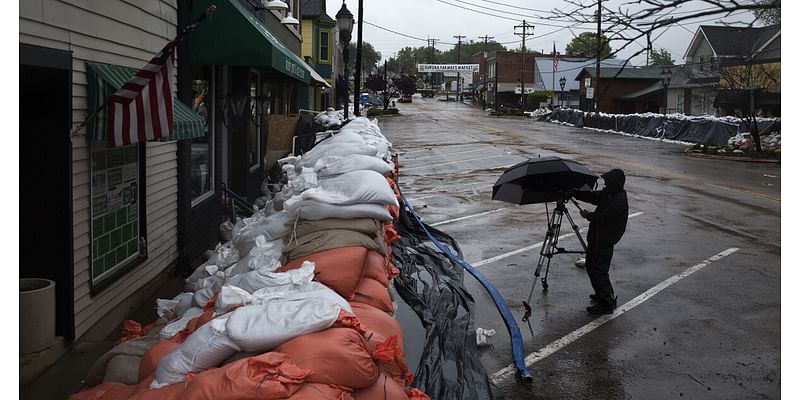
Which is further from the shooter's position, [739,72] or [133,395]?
[739,72]

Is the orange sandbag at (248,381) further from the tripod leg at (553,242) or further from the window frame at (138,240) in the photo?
the tripod leg at (553,242)

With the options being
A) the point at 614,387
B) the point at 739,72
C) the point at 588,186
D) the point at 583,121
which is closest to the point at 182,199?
the point at 588,186

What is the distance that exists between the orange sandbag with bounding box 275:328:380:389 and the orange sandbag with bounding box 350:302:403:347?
0.46 m

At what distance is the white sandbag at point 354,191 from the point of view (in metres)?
6.23

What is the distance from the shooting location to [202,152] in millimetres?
10727

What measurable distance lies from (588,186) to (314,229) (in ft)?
12.5

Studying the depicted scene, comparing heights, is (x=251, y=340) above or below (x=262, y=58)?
→ below

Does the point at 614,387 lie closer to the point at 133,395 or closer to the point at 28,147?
the point at 133,395

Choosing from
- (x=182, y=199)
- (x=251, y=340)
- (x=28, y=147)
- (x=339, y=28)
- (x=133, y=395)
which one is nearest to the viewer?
(x=251, y=340)

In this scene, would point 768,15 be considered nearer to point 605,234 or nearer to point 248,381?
point 248,381

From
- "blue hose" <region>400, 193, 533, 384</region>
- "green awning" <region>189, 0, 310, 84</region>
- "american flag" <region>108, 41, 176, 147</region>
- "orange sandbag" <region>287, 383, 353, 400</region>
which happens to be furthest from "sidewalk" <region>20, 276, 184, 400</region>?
"green awning" <region>189, 0, 310, 84</region>

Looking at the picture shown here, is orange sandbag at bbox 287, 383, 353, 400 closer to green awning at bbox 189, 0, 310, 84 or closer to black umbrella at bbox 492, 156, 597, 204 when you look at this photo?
black umbrella at bbox 492, 156, 597, 204

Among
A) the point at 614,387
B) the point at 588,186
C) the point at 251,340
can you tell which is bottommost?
the point at 614,387

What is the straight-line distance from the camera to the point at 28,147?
17.8ft
